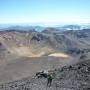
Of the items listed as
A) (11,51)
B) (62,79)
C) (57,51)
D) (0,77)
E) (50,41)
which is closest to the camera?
(62,79)

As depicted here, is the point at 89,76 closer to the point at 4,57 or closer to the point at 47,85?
the point at 47,85

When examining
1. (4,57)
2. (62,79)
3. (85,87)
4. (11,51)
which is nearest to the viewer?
(85,87)

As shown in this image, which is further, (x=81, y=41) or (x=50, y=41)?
(x=81, y=41)

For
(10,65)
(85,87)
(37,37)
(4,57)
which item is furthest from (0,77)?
(37,37)

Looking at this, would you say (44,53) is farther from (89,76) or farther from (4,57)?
(89,76)

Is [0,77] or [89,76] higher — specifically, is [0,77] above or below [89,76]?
below

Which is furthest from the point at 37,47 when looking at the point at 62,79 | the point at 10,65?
the point at 62,79

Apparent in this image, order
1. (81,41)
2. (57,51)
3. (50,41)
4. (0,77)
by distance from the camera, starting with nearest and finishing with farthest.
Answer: (0,77) → (57,51) → (50,41) → (81,41)

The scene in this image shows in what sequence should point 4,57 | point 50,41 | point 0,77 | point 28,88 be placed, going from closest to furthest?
1. point 28,88
2. point 0,77
3. point 4,57
4. point 50,41

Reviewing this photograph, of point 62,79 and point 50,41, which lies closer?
point 62,79
